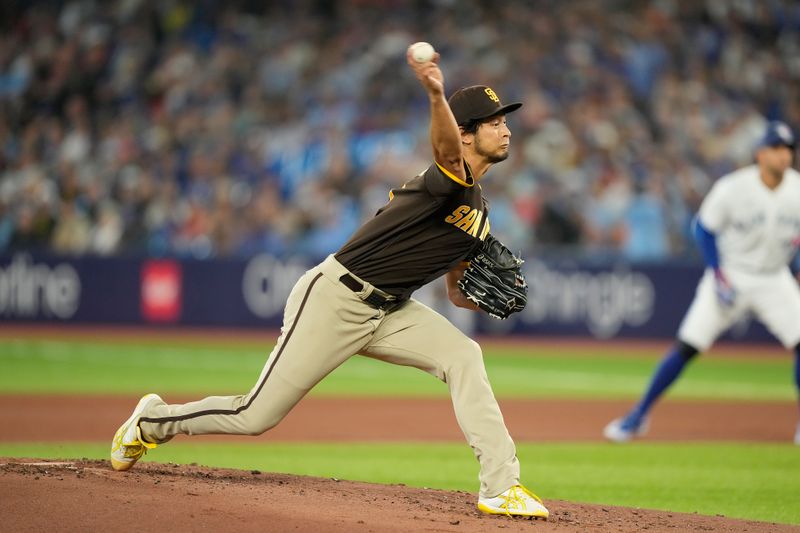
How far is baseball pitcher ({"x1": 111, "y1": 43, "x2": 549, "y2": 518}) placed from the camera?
5633 millimetres

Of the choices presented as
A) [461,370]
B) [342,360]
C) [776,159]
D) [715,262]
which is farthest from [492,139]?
[776,159]

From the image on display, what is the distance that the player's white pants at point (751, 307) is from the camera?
966 cm

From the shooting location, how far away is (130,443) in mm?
6086

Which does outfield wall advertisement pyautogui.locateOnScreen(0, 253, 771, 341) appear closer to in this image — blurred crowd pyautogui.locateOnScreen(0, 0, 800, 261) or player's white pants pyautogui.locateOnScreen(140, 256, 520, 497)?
blurred crowd pyautogui.locateOnScreen(0, 0, 800, 261)

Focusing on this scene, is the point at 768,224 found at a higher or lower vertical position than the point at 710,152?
lower

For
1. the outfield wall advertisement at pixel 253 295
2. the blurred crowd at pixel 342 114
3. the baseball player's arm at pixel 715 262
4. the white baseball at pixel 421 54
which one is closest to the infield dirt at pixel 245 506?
the white baseball at pixel 421 54

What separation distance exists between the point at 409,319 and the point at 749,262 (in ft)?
16.1

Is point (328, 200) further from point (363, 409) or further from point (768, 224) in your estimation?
point (768, 224)

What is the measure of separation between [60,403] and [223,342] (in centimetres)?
701

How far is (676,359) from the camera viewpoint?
31.8 ft

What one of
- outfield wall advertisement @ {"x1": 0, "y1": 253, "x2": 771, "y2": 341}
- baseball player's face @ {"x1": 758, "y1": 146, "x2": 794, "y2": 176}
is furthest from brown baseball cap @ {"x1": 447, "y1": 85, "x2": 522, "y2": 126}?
outfield wall advertisement @ {"x1": 0, "y1": 253, "x2": 771, "y2": 341}

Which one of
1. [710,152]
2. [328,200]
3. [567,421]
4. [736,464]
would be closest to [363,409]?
[567,421]

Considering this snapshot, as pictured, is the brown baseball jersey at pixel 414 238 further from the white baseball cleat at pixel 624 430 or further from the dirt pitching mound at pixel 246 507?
the white baseball cleat at pixel 624 430

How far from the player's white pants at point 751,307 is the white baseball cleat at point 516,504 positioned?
4502mm
